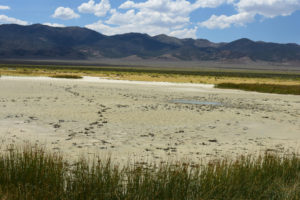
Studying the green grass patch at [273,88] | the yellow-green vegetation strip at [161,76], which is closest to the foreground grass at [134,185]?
the green grass patch at [273,88]

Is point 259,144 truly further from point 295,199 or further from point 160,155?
point 295,199

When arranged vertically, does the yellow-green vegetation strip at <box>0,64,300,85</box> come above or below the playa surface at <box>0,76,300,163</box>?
below

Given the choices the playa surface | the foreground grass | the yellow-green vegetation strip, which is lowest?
the yellow-green vegetation strip

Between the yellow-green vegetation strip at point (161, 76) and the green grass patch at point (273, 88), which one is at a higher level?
the green grass patch at point (273, 88)

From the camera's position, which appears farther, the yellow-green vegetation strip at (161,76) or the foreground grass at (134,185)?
the yellow-green vegetation strip at (161,76)

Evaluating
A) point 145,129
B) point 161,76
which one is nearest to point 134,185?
Answer: point 145,129

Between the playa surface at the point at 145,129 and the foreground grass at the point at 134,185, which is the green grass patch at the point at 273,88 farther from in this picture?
the foreground grass at the point at 134,185

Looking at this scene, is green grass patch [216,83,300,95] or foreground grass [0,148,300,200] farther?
green grass patch [216,83,300,95]

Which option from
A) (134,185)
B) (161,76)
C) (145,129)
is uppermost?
(134,185)

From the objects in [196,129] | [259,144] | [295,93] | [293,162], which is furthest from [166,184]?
[295,93]

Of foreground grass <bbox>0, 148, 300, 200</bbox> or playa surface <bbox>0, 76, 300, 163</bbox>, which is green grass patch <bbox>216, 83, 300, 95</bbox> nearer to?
playa surface <bbox>0, 76, 300, 163</bbox>

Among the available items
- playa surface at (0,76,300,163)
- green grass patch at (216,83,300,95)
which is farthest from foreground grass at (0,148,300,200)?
green grass patch at (216,83,300,95)

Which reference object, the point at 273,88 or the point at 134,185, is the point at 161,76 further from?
the point at 134,185

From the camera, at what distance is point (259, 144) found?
1173cm
